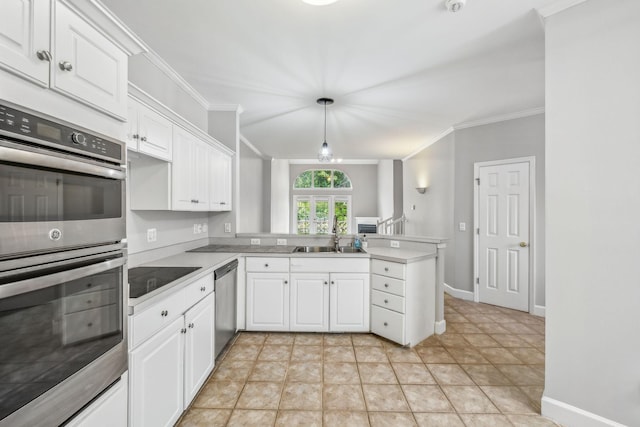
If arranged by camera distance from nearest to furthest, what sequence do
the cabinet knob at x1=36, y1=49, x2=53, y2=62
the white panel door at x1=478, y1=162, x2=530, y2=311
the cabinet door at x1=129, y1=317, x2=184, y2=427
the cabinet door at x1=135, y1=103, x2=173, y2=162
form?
the cabinet knob at x1=36, y1=49, x2=53, y2=62
the cabinet door at x1=129, y1=317, x2=184, y2=427
the cabinet door at x1=135, y1=103, x2=173, y2=162
the white panel door at x1=478, y1=162, x2=530, y2=311

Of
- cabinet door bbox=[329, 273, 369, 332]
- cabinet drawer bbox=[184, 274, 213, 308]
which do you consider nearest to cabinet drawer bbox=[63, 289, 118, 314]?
cabinet drawer bbox=[184, 274, 213, 308]

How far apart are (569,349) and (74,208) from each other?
8.65 ft

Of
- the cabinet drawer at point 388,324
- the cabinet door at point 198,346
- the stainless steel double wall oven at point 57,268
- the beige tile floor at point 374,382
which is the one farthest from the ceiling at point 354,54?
the beige tile floor at point 374,382

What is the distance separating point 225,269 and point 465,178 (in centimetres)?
378

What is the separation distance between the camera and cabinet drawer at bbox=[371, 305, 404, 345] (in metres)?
2.65

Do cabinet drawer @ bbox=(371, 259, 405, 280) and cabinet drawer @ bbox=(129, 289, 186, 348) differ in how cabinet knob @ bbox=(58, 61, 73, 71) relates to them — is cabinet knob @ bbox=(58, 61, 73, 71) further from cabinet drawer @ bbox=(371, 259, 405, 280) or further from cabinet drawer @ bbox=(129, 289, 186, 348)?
cabinet drawer @ bbox=(371, 259, 405, 280)

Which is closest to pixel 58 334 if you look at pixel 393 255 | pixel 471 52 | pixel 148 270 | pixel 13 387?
pixel 13 387

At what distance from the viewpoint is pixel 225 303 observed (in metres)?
2.48

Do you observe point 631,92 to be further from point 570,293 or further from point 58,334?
point 58,334

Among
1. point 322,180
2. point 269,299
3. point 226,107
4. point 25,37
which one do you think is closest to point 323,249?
point 269,299

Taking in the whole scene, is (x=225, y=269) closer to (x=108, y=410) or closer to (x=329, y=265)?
(x=329, y=265)

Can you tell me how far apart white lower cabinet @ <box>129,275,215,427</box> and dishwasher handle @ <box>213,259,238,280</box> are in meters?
0.10

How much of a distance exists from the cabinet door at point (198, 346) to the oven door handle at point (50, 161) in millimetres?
1065

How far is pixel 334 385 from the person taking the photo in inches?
82.4
